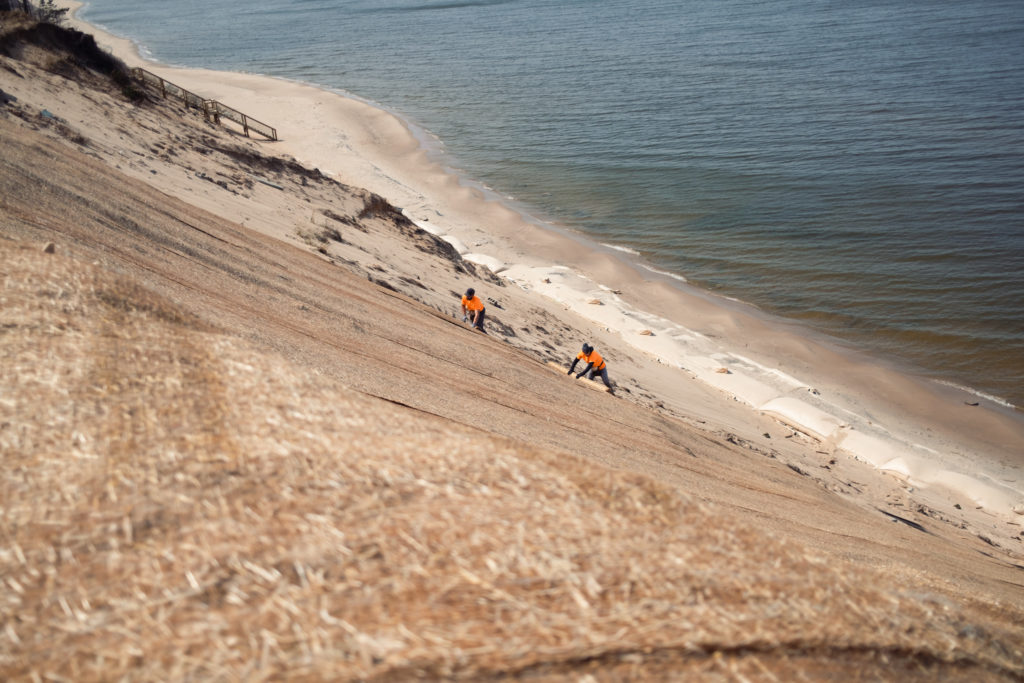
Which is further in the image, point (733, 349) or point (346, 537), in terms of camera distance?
point (733, 349)

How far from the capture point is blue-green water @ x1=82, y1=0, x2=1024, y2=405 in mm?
26719

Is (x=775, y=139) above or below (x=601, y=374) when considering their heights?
above

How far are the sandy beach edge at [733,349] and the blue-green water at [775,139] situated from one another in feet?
5.72

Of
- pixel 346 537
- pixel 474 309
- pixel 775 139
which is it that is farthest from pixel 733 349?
pixel 775 139

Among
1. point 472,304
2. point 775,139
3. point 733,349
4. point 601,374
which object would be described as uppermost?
point 775,139

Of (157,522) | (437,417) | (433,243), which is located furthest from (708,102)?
(157,522)

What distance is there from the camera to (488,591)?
4.18m

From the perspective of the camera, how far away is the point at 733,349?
23266 millimetres

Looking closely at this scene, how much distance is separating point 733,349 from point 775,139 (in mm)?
24418

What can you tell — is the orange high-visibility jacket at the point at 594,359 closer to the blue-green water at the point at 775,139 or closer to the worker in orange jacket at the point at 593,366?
the worker in orange jacket at the point at 593,366

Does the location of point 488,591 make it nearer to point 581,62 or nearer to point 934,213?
point 934,213

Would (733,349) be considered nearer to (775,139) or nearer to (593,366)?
(593,366)

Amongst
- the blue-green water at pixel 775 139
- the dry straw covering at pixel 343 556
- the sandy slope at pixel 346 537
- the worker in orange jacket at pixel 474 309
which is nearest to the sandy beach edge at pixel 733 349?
the blue-green water at pixel 775 139

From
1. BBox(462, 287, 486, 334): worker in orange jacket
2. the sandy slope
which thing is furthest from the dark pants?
the sandy slope
